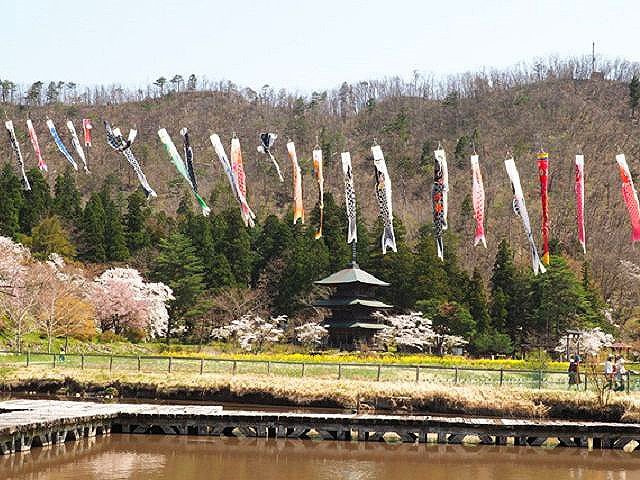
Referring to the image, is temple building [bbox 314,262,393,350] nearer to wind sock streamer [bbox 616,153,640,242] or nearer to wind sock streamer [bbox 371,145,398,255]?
wind sock streamer [bbox 371,145,398,255]

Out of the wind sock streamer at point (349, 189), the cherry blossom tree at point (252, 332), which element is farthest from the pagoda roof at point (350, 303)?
the wind sock streamer at point (349, 189)

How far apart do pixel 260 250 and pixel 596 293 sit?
22714mm

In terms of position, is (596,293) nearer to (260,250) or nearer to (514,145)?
(260,250)

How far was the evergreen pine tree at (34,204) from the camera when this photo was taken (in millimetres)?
59875

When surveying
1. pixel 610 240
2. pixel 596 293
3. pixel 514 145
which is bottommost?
Answer: pixel 596 293

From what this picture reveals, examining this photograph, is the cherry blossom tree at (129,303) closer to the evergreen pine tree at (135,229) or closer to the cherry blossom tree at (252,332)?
the cherry blossom tree at (252,332)

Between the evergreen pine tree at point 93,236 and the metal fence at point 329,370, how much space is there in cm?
2558

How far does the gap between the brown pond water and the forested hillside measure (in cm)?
2969

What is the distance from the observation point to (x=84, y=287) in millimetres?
48844

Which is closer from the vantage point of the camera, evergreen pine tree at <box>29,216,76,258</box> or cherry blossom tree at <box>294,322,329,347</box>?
cherry blossom tree at <box>294,322,329,347</box>

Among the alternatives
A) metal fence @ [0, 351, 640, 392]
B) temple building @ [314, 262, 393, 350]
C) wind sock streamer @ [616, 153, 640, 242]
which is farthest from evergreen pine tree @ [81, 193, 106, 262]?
wind sock streamer @ [616, 153, 640, 242]

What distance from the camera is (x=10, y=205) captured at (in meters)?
58.1

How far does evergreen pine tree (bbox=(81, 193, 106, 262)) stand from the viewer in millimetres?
58656

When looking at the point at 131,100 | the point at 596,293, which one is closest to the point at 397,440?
the point at 596,293
